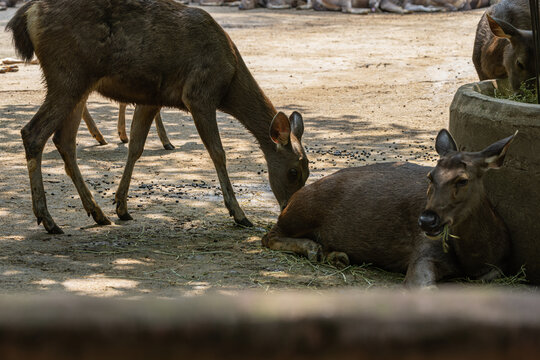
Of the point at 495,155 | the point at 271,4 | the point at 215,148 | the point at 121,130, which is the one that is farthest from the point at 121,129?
the point at 271,4

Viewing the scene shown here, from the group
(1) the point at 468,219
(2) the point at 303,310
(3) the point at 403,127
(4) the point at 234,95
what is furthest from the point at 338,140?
(2) the point at 303,310

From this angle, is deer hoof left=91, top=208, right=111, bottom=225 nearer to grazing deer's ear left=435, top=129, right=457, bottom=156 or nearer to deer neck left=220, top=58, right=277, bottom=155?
deer neck left=220, top=58, right=277, bottom=155

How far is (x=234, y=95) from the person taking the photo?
671 centimetres

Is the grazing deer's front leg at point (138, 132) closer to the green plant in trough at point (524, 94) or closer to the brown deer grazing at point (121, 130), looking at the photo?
the brown deer grazing at point (121, 130)

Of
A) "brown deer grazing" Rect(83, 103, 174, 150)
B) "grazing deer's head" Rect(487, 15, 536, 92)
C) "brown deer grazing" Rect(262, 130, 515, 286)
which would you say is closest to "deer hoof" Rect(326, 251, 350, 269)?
"brown deer grazing" Rect(262, 130, 515, 286)

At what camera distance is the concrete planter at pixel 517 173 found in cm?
446

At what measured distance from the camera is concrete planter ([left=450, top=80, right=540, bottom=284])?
14.6 ft

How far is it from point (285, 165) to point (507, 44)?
2446 mm

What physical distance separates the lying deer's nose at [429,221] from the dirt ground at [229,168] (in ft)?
2.41

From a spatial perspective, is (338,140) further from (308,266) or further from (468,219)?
(468,219)

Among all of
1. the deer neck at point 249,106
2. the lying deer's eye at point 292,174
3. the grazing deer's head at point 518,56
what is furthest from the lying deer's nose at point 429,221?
the deer neck at point 249,106

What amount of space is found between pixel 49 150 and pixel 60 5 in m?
3.57

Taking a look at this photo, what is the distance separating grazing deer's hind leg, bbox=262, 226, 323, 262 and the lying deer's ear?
4.72ft

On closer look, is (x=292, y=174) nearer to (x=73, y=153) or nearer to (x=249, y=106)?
(x=249, y=106)
